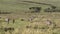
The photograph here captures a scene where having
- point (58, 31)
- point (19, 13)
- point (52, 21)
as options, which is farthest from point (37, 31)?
point (19, 13)

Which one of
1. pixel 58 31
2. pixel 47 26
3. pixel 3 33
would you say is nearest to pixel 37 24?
pixel 47 26

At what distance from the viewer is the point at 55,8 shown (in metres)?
8.45

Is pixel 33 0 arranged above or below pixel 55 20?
above

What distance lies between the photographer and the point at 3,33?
6.39 metres

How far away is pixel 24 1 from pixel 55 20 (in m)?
1.24

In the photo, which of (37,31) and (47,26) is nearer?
(37,31)

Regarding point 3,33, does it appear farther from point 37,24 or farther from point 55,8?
point 55,8

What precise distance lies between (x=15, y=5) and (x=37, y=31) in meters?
2.26

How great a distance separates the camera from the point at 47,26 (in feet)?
23.5

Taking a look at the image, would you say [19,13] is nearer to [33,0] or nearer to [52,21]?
[33,0]

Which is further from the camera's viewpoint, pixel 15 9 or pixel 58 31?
pixel 15 9

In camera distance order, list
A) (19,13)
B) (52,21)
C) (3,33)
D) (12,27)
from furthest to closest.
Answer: (19,13) < (52,21) < (12,27) < (3,33)

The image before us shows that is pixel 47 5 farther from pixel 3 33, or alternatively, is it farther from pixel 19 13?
pixel 3 33

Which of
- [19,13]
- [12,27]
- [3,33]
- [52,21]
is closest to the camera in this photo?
[3,33]
